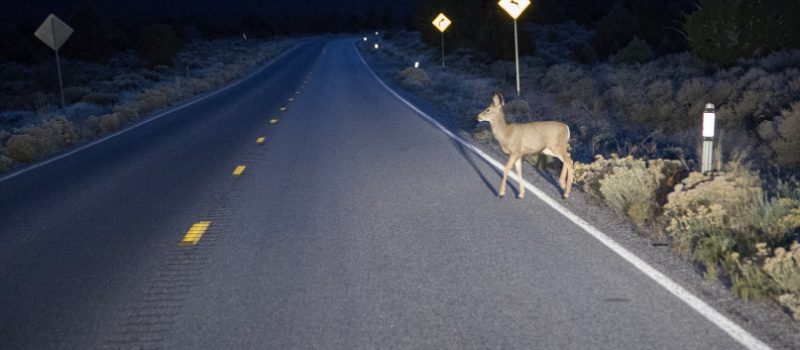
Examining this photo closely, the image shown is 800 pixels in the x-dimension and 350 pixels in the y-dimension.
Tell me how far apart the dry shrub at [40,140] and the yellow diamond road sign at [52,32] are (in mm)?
4855

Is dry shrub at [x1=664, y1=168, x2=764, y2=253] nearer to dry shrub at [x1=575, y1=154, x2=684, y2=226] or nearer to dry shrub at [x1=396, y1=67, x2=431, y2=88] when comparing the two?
dry shrub at [x1=575, y1=154, x2=684, y2=226]

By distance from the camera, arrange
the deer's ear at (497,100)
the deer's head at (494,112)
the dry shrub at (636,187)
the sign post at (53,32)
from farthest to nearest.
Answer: the sign post at (53,32)
the deer's head at (494,112)
the deer's ear at (497,100)
the dry shrub at (636,187)

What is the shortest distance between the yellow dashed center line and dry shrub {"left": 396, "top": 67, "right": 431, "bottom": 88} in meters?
22.6

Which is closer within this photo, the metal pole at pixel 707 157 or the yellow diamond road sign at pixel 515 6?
the metal pole at pixel 707 157

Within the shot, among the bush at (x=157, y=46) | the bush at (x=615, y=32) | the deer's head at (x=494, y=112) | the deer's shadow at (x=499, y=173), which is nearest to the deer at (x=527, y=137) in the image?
the deer's head at (x=494, y=112)

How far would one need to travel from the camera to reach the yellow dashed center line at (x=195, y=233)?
7799 millimetres

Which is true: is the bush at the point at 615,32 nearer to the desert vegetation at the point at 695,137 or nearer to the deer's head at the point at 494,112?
the desert vegetation at the point at 695,137

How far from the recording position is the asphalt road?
5062mm

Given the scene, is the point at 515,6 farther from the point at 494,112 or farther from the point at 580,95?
the point at 494,112

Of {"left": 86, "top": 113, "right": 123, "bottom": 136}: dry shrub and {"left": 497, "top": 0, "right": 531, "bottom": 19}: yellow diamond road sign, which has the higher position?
{"left": 497, "top": 0, "right": 531, "bottom": 19}: yellow diamond road sign

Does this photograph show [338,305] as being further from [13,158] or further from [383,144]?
[13,158]

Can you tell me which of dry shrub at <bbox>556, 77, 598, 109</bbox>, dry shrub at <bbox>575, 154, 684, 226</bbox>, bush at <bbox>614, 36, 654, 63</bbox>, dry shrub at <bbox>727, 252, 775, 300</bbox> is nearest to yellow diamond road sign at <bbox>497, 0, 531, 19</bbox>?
dry shrub at <bbox>556, 77, 598, 109</bbox>

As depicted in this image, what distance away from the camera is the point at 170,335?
518 centimetres

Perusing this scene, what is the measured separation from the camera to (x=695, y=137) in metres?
13.6
